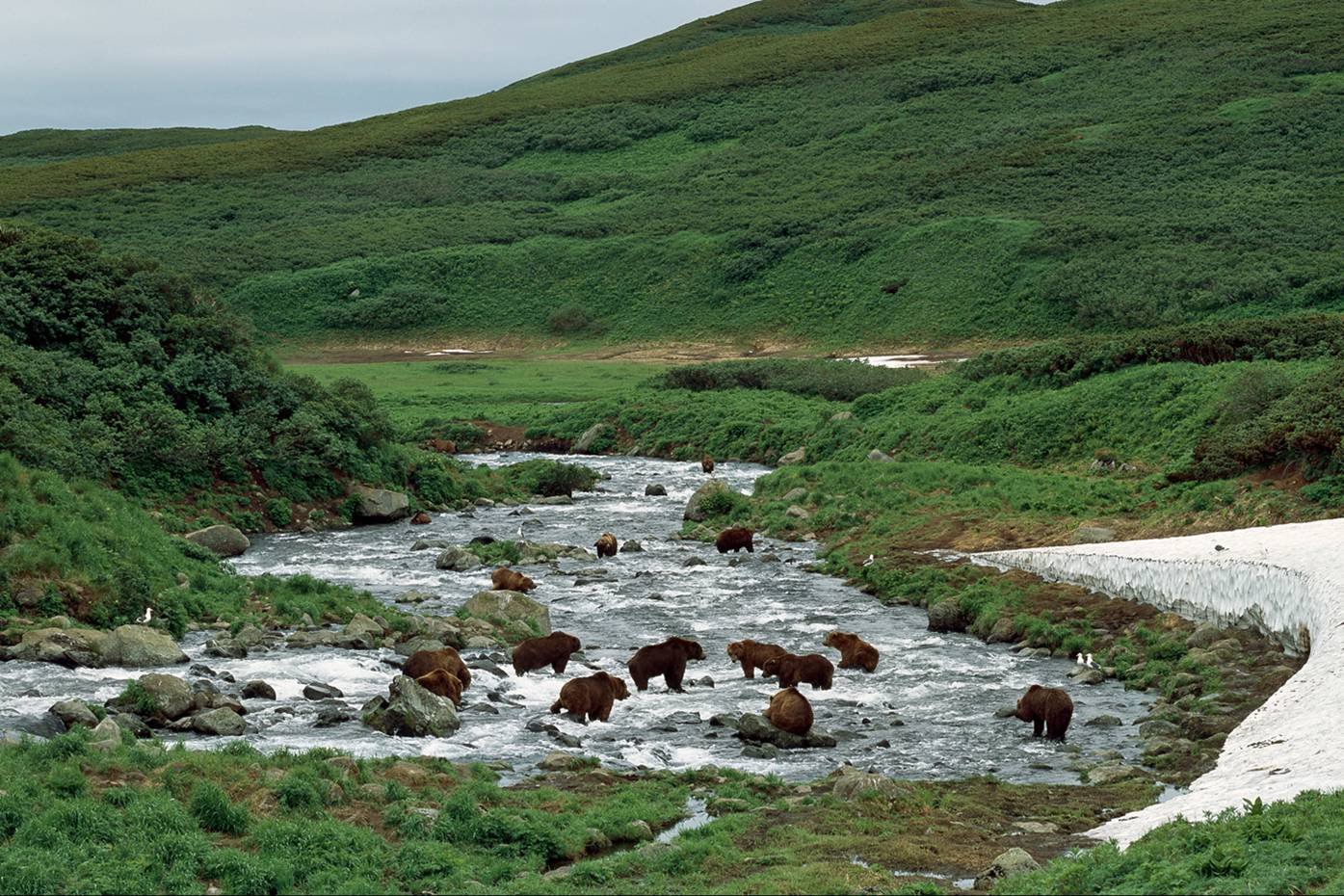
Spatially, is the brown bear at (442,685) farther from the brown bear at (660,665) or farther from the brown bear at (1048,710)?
the brown bear at (1048,710)

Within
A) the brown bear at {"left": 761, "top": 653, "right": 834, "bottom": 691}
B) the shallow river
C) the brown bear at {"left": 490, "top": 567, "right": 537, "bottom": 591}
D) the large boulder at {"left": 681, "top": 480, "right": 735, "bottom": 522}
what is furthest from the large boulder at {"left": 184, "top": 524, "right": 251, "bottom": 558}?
the brown bear at {"left": 761, "top": 653, "right": 834, "bottom": 691}

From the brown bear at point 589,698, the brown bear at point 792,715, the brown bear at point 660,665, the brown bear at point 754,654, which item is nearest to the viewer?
the brown bear at point 792,715

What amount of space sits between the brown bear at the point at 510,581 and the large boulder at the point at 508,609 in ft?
8.26

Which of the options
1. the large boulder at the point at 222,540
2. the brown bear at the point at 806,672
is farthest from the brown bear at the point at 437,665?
the large boulder at the point at 222,540

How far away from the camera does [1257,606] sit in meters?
22.8

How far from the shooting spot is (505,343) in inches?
3531

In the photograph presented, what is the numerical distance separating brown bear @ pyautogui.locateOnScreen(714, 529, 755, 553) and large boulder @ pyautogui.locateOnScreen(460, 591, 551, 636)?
7608 mm

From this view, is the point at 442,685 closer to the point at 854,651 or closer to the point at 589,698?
the point at 589,698

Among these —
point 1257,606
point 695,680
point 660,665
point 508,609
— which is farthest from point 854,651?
point 508,609

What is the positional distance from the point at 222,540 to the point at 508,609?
10.6 meters

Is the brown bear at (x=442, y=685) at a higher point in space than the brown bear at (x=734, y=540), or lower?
higher

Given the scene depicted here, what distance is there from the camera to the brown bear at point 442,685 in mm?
20562

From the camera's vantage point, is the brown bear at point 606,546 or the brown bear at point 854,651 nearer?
the brown bear at point 854,651

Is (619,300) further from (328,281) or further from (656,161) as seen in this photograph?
(656,161)
